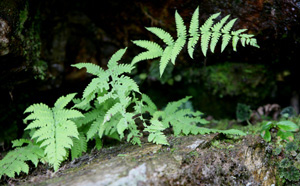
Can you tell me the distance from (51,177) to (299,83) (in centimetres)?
501

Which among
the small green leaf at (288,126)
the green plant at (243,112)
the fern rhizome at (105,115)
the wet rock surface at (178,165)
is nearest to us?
the wet rock surface at (178,165)

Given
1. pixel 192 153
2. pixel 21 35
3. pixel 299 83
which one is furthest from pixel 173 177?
pixel 299 83

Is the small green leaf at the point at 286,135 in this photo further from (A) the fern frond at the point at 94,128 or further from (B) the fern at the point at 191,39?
(A) the fern frond at the point at 94,128

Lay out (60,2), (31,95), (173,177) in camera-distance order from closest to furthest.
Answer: (173,177) < (31,95) < (60,2)

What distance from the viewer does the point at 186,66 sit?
526 cm

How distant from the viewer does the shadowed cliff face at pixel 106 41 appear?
12.3 ft

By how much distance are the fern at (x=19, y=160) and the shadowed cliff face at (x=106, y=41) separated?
1249 mm

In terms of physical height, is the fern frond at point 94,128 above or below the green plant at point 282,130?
above

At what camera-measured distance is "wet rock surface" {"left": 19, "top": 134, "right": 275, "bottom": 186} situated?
252 cm

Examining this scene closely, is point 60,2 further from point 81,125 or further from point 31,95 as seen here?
point 81,125

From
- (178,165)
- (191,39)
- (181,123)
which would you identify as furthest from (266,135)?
(191,39)

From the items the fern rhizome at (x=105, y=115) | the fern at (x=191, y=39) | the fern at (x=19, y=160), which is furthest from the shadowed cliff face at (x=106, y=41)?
the fern at (x=19, y=160)

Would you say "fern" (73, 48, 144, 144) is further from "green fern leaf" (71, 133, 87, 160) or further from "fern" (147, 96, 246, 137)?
"fern" (147, 96, 246, 137)

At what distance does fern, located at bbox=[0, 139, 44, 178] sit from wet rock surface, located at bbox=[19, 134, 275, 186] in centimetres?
20
